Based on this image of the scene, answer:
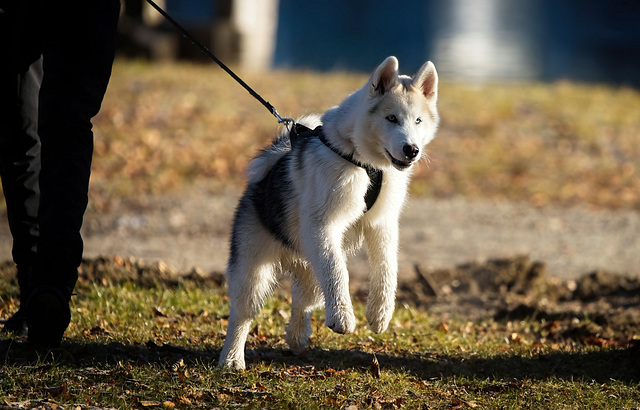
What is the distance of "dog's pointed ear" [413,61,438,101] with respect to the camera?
424cm

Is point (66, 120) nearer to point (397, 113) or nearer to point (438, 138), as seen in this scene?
point (397, 113)

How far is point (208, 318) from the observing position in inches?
220

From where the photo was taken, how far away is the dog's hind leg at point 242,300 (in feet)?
14.6

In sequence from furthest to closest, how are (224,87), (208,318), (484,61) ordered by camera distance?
1. (484,61)
2. (224,87)
3. (208,318)

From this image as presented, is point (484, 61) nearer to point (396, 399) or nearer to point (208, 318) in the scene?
point (208, 318)

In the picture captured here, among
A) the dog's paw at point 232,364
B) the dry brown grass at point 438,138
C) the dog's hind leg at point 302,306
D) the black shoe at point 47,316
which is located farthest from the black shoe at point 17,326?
the dry brown grass at point 438,138

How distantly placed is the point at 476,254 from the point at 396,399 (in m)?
5.46

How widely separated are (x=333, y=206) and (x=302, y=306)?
839 mm

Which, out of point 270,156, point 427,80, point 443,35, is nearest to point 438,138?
point 443,35

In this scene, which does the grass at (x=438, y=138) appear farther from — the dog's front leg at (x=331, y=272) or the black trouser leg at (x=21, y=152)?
the dog's front leg at (x=331, y=272)

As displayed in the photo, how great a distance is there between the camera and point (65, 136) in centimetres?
397

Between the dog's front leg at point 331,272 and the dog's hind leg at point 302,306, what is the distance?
1.72 ft

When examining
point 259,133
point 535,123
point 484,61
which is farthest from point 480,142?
point 484,61

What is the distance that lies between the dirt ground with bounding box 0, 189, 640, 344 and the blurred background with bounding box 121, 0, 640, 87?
30.2 feet
